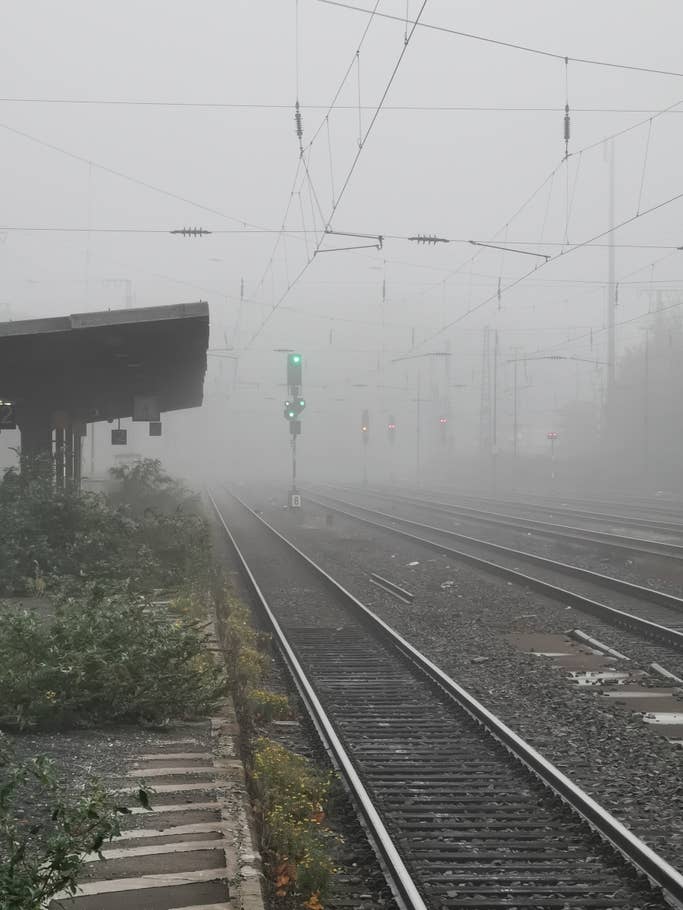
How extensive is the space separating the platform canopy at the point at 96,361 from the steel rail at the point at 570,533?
11349 millimetres

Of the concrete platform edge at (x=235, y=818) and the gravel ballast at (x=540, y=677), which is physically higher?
the concrete platform edge at (x=235, y=818)

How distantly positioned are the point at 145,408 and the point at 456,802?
76.4ft

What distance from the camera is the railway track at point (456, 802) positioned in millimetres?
5605

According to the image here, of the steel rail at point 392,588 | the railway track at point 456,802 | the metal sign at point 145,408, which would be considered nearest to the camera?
the railway track at point 456,802

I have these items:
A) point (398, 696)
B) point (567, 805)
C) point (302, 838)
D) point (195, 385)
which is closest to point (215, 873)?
point (302, 838)

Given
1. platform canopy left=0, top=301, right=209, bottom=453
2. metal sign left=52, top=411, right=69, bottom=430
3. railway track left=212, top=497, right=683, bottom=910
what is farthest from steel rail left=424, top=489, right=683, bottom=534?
railway track left=212, top=497, right=683, bottom=910

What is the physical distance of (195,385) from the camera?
28891 mm

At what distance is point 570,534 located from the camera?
30.7m

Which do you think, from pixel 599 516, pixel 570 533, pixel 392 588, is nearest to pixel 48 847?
pixel 392 588

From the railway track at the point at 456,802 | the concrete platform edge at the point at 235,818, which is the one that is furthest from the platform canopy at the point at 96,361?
the concrete platform edge at the point at 235,818

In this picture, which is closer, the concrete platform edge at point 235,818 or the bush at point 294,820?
the concrete platform edge at point 235,818

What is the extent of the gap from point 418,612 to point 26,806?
10.7 metres

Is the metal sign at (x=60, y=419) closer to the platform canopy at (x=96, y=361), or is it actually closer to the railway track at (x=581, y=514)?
the platform canopy at (x=96, y=361)

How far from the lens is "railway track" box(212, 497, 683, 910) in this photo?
221 inches
